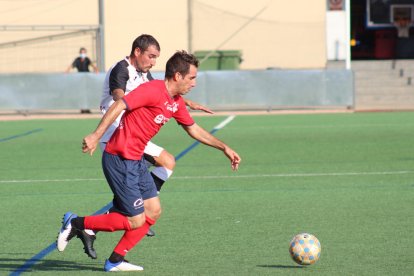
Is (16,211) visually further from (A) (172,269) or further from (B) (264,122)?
(B) (264,122)

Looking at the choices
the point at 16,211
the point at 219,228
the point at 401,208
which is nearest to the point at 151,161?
the point at 219,228

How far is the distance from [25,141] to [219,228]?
1184 cm

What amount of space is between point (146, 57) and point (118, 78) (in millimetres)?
374

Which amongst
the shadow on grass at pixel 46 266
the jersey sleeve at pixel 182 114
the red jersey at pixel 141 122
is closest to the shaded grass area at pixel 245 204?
the shadow on grass at pixel 46 266

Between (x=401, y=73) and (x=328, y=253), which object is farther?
(x=401, y=73)

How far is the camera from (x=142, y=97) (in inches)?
317

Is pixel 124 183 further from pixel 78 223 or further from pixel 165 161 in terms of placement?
pixel 165 161

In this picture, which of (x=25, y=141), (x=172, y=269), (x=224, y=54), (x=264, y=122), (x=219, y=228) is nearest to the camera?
(x=172, y=269)

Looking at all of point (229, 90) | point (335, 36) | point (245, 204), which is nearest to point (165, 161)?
point (245, 204)

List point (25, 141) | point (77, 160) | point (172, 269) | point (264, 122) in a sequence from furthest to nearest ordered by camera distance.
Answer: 1. point (264, 122)
2. point (25, 141)
3. point (77, 160)
4. point (172, 269)

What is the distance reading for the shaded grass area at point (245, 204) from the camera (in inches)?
344

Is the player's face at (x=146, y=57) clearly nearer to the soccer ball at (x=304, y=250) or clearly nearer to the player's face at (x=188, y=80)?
the player's face at (x=188, y=80)

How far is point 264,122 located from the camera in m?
26.5

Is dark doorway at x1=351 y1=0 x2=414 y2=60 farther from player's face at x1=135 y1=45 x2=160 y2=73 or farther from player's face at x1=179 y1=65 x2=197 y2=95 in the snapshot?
player's face at x1=179 y1=65 x2=197 y2=95
